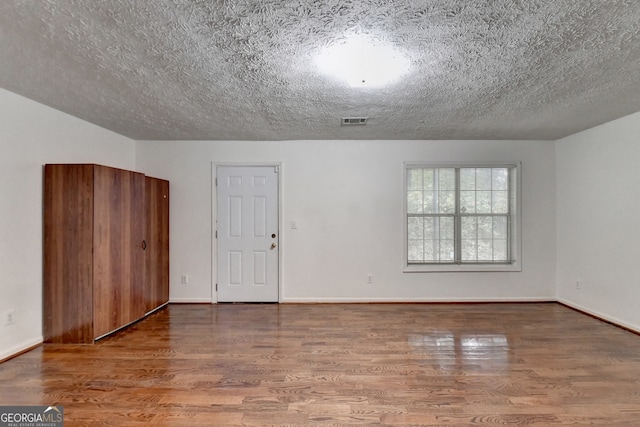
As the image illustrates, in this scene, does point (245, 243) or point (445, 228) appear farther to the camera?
point (445, 228)

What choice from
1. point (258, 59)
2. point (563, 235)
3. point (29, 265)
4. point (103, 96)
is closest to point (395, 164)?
point (563, 235)

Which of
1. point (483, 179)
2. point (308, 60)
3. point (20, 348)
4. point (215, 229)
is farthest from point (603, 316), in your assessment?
point (20, 348)

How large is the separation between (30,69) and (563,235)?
19.8ft

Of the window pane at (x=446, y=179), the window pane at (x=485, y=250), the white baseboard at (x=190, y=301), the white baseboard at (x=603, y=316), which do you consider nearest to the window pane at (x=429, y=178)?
the window pane at (x=446, y=179)

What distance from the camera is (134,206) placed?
12.1ft

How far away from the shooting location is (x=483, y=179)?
4.68 m

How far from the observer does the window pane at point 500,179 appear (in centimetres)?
466

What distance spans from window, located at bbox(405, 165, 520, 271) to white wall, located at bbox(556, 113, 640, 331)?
2.24 feet

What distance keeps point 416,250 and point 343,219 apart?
1.19 m

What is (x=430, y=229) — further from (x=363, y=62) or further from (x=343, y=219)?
(x=363, y=62)

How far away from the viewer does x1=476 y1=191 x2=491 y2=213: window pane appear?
4660 millimetres

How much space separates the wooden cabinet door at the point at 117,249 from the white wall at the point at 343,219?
0.80 metres

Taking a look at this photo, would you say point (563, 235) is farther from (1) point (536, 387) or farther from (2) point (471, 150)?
(1) point (536, 387)
